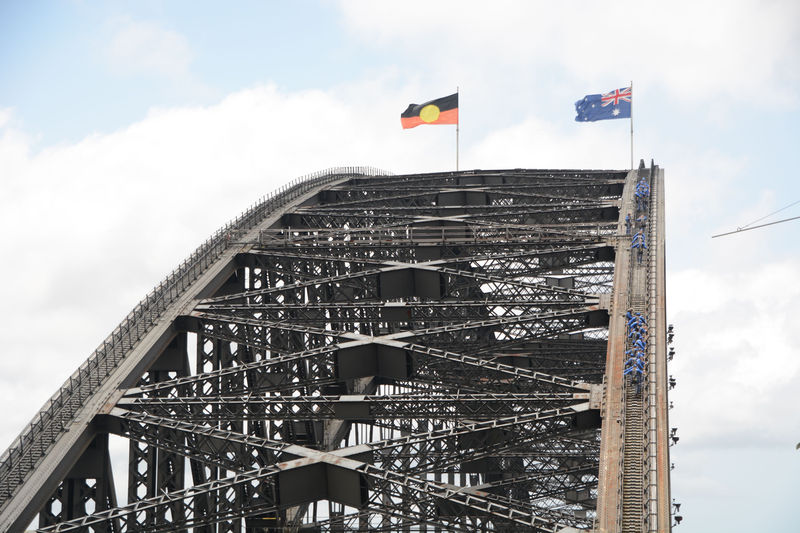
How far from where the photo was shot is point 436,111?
73625 millimetres

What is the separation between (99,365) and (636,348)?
1637cm

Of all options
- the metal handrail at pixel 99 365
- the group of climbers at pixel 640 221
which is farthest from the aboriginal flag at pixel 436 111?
the metal handrail at pixel 99 365

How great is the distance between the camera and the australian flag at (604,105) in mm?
73562

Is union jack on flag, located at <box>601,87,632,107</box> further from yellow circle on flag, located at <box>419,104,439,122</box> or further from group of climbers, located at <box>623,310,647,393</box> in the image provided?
group of climbers, located at <box>623,310,647,393</box>

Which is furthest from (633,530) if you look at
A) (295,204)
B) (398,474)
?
(295,204)

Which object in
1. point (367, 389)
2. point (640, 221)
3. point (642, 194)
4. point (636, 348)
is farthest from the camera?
point (642, 194)

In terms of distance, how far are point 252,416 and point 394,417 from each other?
3.95 m

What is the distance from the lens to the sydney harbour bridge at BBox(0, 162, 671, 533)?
85.8 ft

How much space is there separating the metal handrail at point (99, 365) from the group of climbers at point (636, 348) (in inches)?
608

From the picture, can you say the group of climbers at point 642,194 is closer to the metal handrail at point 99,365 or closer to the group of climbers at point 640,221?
the group of climbers at point 640,221

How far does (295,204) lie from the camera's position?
58.1 m

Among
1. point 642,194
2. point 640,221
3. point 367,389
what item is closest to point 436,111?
point 642,194

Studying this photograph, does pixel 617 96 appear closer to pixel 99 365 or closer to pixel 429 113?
pixel 429 113

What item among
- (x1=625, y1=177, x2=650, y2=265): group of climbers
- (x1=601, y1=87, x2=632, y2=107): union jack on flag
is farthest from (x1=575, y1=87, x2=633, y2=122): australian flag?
(x1=625, y1=177, x2=650, y2=265): group of climbers
